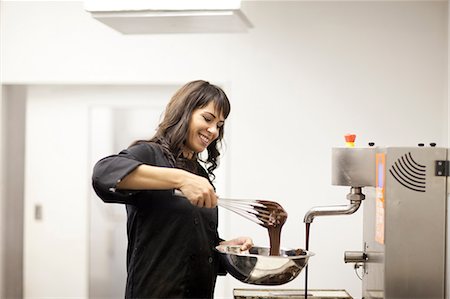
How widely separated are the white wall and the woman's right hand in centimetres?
215

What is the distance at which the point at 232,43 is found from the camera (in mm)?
4000

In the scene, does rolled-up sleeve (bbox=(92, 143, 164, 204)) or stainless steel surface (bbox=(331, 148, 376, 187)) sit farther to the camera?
stainless steel surface (bbox=(331, 148, 376, 187))

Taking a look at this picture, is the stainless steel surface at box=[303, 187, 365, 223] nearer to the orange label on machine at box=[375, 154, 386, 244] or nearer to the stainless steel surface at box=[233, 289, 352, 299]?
the orange label on machine at box=[375, 154, 386, 244]

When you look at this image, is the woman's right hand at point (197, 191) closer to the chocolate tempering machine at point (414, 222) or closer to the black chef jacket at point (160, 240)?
the black chef jacket at point (160, 240)

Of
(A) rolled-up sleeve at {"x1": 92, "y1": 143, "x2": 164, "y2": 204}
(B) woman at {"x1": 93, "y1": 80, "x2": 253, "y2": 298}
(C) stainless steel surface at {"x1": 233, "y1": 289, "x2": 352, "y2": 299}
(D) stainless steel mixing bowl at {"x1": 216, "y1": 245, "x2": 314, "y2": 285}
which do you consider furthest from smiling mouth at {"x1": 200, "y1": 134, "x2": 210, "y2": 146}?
(C) stainless steel surface at {"x1": 233, "y1": 289, "x2": 352, "y2": 299}

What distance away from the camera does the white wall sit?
3.96 metres

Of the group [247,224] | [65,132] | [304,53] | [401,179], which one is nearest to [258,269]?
[401,179]

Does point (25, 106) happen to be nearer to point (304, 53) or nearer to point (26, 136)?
point (26, 136)

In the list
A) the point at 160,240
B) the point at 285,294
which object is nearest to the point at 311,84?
the point at 285,294

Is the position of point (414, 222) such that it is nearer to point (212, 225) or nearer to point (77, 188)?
point (212, 225)

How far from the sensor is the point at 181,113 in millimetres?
2150

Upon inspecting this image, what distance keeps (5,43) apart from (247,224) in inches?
72.9

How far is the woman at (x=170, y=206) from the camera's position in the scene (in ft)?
6.23

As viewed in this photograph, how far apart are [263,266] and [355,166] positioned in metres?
0.50
